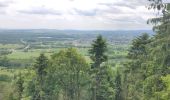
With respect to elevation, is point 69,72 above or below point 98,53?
below

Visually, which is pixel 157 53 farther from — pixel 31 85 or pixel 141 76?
pixel 31 85

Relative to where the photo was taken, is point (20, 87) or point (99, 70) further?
point (20, 87)

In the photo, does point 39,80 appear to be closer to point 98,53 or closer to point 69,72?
point 69,72

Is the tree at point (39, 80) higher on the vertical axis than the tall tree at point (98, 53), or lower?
lower

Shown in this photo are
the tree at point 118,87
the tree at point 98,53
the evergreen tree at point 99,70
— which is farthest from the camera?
the tree at point 118,87

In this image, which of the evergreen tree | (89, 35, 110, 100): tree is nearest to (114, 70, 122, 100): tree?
the evergreen tree

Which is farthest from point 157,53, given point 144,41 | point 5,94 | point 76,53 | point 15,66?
point 15,66

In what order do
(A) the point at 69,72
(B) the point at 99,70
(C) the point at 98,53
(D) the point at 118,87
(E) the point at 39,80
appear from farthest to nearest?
1. (D) the point at 118,87
2. (A) the point at 69,72
3. (E) the point at 39,80
4. (B) the point at 99,70
5. (C) the point at 98,53

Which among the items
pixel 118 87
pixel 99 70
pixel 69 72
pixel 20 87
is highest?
pixel 99 70

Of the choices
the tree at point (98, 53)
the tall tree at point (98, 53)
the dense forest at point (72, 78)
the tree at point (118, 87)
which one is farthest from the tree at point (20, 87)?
the tree at point (118, 87)

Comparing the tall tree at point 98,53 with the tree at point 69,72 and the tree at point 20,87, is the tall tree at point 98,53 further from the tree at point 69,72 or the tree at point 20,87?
the tree at point 20,87

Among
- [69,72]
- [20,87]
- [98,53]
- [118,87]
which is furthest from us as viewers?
[118,87]

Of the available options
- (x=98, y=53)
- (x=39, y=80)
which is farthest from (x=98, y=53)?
(x=39, y=80)
